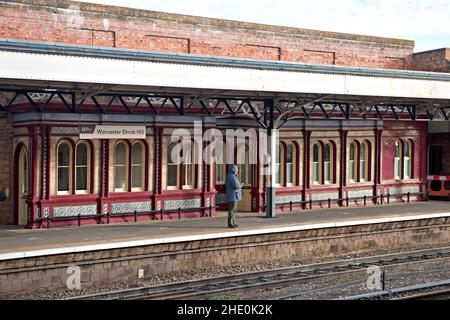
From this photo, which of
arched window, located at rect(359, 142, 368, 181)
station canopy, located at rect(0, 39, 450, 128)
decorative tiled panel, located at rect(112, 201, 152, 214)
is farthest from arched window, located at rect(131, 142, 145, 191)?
arched window, located at rect(359, 142, 368, 181)

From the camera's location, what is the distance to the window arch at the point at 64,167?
18.0m

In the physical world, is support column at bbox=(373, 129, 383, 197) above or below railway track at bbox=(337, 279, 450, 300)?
above

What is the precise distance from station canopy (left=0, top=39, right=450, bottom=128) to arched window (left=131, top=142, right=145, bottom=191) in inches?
44.8

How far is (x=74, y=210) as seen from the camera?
18.0 metres

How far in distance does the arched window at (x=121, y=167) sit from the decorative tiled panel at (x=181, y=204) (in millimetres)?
1432

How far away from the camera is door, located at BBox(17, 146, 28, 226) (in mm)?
18297

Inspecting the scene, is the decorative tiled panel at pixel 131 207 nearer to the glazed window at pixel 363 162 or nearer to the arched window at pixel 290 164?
the arched window at pixel 290 164

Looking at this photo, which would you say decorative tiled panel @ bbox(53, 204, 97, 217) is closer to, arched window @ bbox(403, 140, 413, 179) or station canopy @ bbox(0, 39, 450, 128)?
station canopy @ bbox(0, 39, 450, 128)

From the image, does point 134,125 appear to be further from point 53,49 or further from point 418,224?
point 418,224

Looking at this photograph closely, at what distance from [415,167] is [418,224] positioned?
7.40 metres

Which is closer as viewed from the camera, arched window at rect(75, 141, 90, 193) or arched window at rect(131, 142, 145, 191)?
arched window at rect(75, 141, 90, 193)

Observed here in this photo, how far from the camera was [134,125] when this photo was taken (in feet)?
62.3

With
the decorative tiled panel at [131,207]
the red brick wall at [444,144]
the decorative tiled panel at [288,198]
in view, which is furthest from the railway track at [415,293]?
the red brick wall at [444,144]
